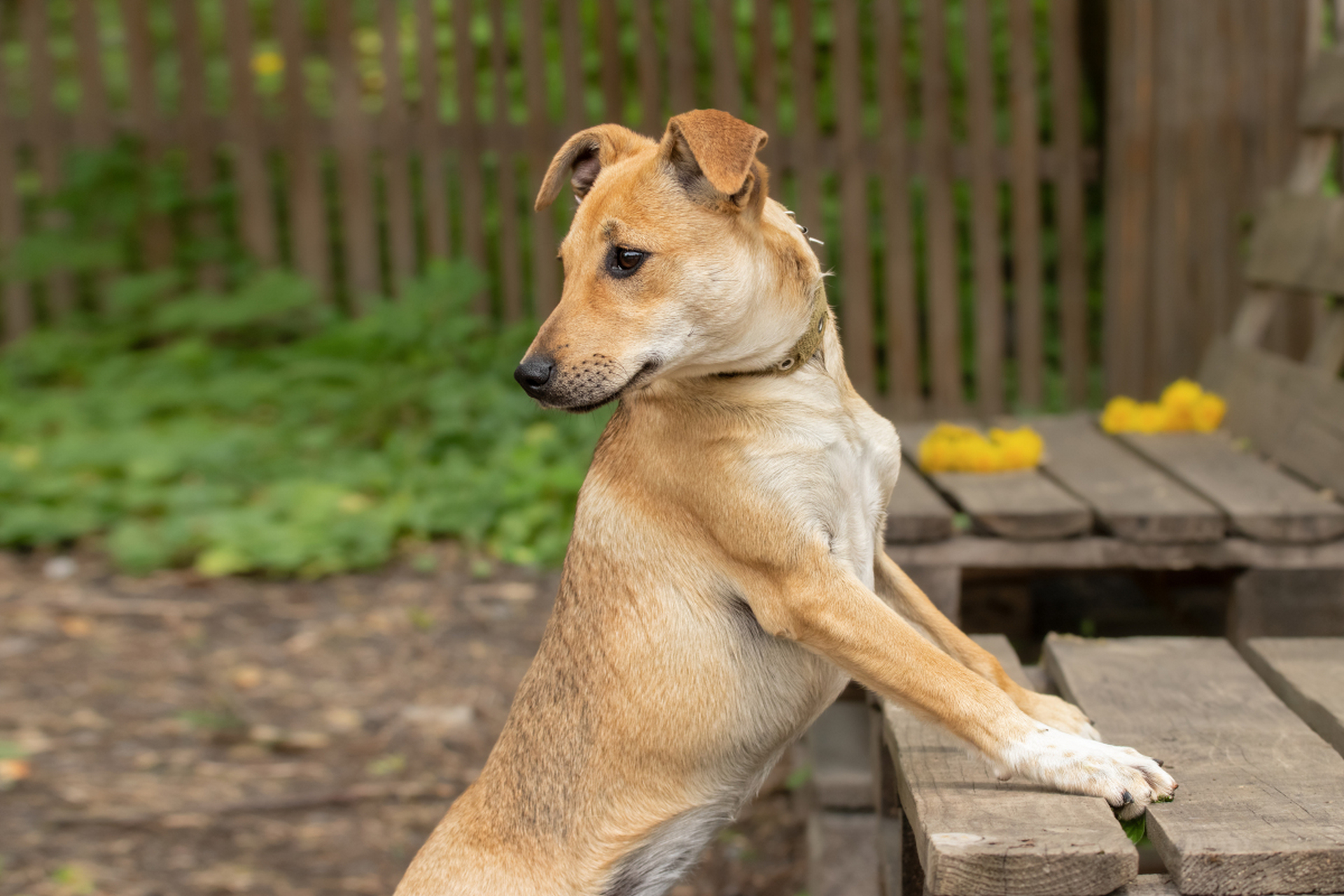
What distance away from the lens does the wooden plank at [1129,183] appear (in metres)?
5.96

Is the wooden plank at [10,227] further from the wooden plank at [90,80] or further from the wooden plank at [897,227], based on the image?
the wooden plank at [897,227]

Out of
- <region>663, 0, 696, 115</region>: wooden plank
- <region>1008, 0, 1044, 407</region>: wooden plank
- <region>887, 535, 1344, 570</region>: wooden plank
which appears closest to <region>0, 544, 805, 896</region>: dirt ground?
<region>887, 535, 1344, 570</region>: wooden plank

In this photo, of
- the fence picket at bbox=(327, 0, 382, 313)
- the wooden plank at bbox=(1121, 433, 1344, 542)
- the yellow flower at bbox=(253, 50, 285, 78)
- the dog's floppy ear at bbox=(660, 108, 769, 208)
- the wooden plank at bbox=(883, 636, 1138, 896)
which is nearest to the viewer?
the wooden plank at bbox=(883, 636, 1138, 896)

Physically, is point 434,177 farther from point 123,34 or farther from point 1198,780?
point 1198,780

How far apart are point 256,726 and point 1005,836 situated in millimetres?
3045

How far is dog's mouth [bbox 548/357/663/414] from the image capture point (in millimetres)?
2219

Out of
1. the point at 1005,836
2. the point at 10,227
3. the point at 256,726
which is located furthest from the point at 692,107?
the point at 1005,836

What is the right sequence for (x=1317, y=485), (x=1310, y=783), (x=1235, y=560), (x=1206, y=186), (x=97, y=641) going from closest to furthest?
1. (x=1310, y=783)
2. (x=1235, y=560)
3. (x=1317, y=485)
4. (x=97, y=641)
5. (x=1206, y=186)

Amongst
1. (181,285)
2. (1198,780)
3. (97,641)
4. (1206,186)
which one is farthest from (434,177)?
(1198,780)

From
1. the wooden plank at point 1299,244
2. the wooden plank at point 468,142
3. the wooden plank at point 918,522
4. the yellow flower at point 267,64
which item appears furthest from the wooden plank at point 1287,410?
the yellow flower at point 267,64

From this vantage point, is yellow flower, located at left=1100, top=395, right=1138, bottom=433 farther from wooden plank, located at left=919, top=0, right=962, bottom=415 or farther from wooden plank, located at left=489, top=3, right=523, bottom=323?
wooden plank, located at left=489, top=3, right=523, bottom=323

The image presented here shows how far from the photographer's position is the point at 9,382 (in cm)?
680

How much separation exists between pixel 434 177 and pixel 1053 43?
134 inches

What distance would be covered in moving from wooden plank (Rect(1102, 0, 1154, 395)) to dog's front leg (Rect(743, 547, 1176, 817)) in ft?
14.3
